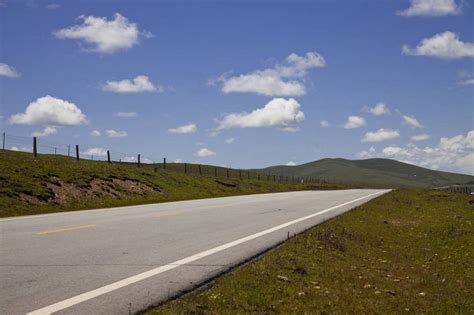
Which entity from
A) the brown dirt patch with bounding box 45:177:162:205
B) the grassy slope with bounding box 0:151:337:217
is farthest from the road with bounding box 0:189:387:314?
the brown dirt patch with bounding box 45:177:162:205

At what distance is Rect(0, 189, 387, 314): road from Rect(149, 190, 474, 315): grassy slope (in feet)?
2.16

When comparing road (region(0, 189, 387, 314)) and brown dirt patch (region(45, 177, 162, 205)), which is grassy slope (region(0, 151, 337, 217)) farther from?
road (region(0, 189, 387, 314))

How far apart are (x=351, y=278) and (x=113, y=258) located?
455 cm

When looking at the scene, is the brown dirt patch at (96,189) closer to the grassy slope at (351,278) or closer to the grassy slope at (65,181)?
the grassy slope at (65,181)

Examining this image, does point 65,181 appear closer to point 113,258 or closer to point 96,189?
point 96,189

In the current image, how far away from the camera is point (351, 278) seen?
30.9ft

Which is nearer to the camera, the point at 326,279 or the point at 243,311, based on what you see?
the point at 243,311

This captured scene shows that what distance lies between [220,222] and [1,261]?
878cm

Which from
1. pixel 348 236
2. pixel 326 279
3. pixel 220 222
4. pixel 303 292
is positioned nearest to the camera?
pixel 303 292

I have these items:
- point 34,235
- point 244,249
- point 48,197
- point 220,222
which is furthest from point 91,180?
point 244,249

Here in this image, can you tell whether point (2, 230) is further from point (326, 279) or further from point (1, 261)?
point (326, 279)

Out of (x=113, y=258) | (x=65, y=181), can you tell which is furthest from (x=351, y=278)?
(x=65, y=181)

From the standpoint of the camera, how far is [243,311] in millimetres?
6422

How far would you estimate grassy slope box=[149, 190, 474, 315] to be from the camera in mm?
6953
